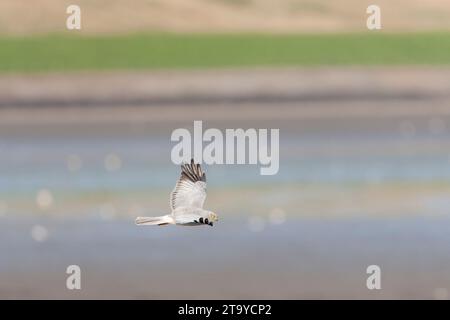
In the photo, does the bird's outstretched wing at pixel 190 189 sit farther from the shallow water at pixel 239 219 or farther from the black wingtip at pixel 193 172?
the shallow water at pixel 239 219

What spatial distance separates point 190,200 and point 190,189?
0.04 m

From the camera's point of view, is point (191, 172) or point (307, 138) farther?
point (307, 138)

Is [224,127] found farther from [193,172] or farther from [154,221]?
[154,221]

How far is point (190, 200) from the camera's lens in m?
3.41

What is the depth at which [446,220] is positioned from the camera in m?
3.60

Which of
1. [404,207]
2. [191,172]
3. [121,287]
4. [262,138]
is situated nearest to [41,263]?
[121,287]

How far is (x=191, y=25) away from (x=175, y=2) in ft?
0.41

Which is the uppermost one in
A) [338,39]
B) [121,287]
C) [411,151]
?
[338,39]

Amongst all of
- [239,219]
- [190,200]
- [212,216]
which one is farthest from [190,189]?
[239,219]

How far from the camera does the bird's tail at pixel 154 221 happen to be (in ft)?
11.4

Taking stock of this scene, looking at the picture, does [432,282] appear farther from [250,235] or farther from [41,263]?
[41,263]

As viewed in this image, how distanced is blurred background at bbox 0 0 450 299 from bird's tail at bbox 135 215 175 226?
0.11 ft

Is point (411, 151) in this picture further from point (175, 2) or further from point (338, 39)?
point (175, 2)

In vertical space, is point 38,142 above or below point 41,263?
above
